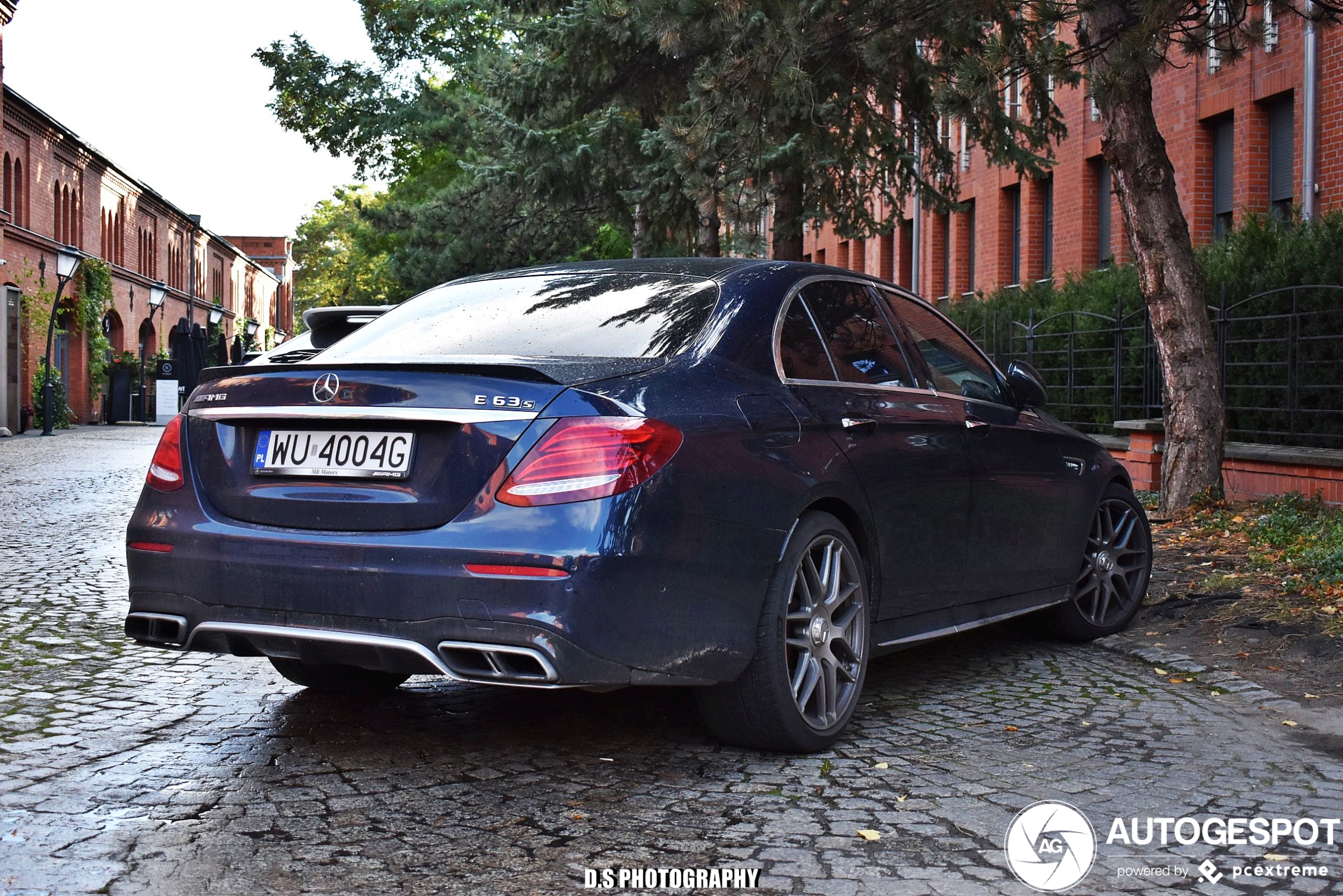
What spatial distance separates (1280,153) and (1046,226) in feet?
23.3

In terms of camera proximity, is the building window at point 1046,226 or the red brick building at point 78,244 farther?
the red brick building at point 78,244

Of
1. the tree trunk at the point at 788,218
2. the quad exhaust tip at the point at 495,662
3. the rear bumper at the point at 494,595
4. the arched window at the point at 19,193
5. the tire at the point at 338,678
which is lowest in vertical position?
the tire at the point at 338,678

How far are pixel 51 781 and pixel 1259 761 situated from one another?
12.0ft

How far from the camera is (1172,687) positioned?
19.1ft

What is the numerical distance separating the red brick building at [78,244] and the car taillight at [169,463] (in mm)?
31404

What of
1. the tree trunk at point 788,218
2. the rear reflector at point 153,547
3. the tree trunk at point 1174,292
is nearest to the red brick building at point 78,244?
the tree trunk at point 788,218

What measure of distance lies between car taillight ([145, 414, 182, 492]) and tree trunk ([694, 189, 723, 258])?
12.0m

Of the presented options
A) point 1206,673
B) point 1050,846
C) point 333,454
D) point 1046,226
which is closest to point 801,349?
point 333,454

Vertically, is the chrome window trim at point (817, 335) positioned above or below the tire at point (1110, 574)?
above

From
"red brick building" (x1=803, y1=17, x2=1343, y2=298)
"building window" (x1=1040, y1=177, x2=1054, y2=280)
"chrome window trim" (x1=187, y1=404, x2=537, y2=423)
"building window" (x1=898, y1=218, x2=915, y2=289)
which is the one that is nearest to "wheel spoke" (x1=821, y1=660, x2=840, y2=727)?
"chrome window trim" (x1=187, y1=404, x2=537, y2=423)

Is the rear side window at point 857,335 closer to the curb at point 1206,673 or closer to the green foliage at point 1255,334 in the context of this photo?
the curb at point 1206,673

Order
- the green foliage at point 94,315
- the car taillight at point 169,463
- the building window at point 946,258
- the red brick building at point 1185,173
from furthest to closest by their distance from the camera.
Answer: the green foliage at point 94,315 < the building window at point 946,258 < the red brick building at point 1185,173 < the car taillight at point 169,463

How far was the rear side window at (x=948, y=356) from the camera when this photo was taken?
5727mm

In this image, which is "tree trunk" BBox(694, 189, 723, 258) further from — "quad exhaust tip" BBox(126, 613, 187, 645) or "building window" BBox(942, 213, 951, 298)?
"quad exhaust tip" BBox(126, 613, 187, 645)
